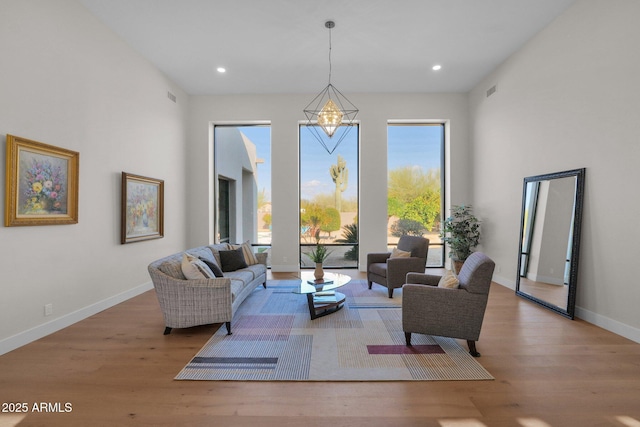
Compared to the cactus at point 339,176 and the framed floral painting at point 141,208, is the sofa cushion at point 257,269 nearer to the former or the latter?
the framed floral painting at point 141,208

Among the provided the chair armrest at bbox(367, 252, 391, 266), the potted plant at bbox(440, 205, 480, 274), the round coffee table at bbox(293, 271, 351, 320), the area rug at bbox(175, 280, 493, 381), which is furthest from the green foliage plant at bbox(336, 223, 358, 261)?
the area rug at bbox(175, 280, 493, 381)

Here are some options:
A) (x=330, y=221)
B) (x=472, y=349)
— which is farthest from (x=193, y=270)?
(x=330, y=221)

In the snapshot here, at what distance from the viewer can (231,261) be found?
4680 mm

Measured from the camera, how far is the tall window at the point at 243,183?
693 cm

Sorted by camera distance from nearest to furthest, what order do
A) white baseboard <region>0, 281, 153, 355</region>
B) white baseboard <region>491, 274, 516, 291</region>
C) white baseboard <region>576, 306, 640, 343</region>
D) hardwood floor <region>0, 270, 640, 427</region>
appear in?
1. hardwood floor <region>0, 270, 640, 427</region>
2. white baseboard <region>0, 281, 153, 355</region>
3. white baseboard <region>576, 306, 640, 343</region>
4. white baseboard <region>491, 274, 516, 291</region>

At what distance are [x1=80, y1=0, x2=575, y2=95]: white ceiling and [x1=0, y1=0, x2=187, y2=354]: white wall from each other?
0.57 meters

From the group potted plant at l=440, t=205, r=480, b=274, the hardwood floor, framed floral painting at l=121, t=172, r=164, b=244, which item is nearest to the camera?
the hardwood floor

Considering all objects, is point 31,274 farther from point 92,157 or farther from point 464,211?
point 464,211

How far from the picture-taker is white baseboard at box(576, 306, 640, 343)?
10.4ft

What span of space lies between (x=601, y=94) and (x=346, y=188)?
442cm

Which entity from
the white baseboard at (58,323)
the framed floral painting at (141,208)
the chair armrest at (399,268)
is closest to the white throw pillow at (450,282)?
the chair armrest at (399,268)

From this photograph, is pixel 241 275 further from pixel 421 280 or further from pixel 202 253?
pixel 421 280

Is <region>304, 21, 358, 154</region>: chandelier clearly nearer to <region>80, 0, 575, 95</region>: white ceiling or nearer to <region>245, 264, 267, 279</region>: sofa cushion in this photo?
<region>80, 0, 575, 95</region>: white ceiling

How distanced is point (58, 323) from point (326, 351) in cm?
302
